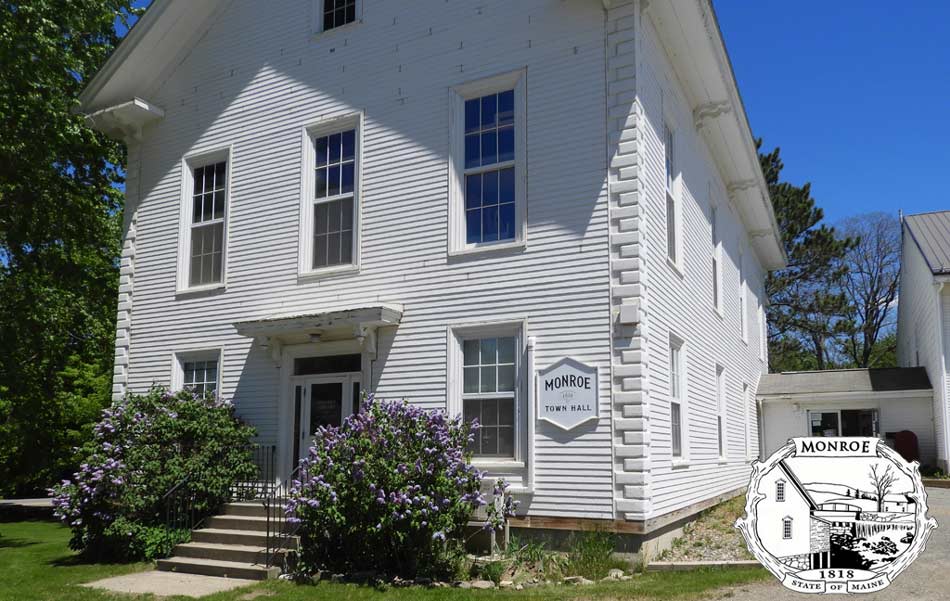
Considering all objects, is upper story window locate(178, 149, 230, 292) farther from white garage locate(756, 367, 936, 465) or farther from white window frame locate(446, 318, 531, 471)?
white garage locate(756, 367, 936, 465)

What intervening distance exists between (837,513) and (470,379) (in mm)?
5591

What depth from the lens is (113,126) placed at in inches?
648

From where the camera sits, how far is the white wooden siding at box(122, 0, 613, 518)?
11328 millimetres

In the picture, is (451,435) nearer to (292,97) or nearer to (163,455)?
(163,455)

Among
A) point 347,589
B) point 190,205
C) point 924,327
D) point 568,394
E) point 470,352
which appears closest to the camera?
point 347,589

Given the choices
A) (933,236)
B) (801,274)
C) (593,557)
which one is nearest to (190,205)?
(593,557)

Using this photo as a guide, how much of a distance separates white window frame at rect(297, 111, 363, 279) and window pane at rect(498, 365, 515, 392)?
299cm

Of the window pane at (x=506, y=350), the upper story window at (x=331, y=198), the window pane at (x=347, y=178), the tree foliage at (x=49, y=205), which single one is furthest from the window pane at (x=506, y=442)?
the tree foliage at (x=49, y=205)

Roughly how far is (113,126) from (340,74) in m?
5.40

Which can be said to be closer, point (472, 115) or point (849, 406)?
point (472, 115)

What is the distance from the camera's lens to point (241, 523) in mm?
12164

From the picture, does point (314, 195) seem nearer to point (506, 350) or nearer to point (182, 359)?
point (182, 359)

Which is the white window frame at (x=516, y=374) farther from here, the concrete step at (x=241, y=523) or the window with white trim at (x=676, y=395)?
the concrete step at (x=241, y=523)

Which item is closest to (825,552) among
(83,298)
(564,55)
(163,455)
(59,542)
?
(564,55)
